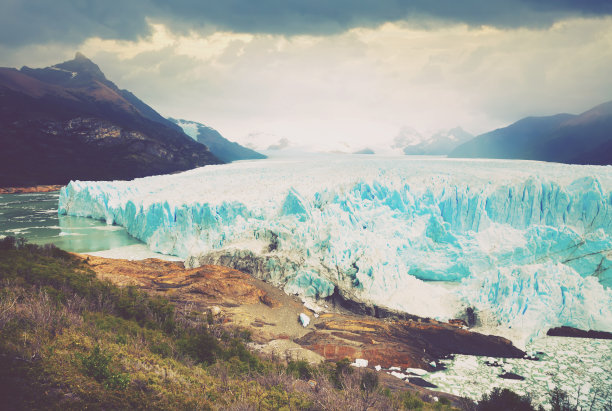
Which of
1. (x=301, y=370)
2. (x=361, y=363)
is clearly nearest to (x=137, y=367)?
(x=301, y=370)

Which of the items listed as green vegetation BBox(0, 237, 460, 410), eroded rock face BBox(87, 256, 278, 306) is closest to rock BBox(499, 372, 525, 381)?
green vegetation BBox(0, 237, 460, 410)

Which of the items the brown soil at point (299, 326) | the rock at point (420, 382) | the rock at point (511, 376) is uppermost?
the brown soil at point (299, 326)

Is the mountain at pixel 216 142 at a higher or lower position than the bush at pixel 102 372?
higher

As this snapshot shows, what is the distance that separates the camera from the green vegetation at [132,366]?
141 inches

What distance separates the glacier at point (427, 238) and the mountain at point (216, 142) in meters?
81.5

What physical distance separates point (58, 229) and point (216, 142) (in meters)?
89.9

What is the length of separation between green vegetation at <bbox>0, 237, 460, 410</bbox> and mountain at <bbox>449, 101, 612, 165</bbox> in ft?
154

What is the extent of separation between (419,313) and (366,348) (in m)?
3.05

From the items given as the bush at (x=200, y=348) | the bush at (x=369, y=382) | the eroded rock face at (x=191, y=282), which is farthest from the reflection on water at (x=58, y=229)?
the bush at (x=369, y=382)

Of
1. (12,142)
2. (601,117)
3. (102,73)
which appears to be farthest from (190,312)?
(102,73)

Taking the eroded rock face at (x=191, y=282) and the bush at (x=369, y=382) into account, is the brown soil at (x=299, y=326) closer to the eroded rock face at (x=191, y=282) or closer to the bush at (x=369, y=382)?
the eroded rock face at (x=191, y=282)

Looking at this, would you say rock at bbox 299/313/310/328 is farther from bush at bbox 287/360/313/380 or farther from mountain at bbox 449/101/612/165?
mountain at bbox 449/101/612/165

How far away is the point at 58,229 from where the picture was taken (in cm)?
2303

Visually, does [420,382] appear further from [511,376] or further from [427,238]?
[427,238]
